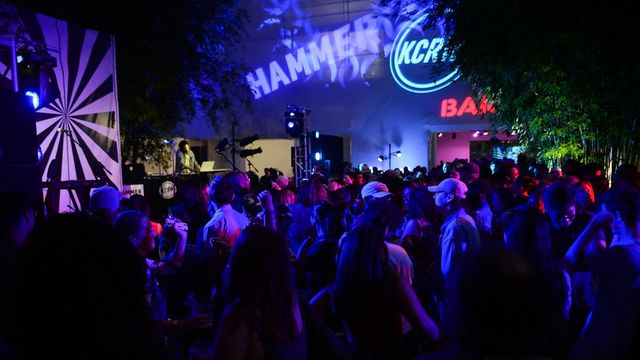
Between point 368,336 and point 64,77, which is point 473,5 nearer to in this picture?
point 64,77

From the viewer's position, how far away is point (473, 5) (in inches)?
370

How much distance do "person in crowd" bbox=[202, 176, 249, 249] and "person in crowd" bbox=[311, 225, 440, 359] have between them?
181 centimetres

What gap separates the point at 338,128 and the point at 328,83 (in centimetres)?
178

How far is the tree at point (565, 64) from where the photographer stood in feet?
27.5

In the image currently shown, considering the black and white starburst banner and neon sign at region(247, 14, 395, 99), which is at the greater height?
neon sign at region(247, 14, 395, 99)

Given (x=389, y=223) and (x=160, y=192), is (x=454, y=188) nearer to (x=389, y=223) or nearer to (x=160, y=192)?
(x=389, y=223)

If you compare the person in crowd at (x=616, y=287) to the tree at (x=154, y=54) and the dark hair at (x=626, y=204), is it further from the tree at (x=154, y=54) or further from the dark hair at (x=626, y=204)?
the tree at (x=154, y=54)

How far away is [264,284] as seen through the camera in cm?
206

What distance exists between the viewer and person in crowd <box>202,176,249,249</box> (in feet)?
14.4

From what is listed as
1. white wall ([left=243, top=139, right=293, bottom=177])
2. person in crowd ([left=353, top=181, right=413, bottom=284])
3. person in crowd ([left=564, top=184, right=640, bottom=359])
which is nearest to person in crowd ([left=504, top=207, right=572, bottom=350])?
person in crowd ([left=564, top=184, right=640, bottom=359])

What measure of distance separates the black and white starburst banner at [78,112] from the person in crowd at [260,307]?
5.84 metres

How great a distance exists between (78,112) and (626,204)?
736cm

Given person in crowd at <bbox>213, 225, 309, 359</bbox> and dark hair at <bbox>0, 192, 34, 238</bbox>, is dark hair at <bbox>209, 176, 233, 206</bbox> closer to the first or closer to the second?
dark hair at <bbox>0, 192, 34, 238</bbox>

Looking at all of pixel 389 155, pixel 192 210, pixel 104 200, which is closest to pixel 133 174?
pixel 192 210
